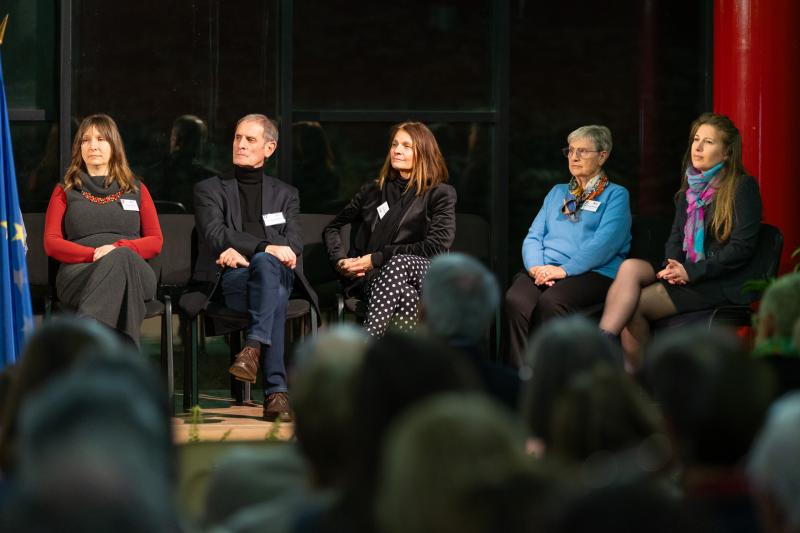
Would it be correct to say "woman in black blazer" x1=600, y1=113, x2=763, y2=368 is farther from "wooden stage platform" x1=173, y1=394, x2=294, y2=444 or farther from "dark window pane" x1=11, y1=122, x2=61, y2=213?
"dark window pane" x1=11, y1=122, x2=61, y2=213

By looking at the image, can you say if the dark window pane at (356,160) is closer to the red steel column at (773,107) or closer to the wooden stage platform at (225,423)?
the wooden stage platform at (225,423)

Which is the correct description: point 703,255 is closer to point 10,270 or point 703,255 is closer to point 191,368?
point 191,368

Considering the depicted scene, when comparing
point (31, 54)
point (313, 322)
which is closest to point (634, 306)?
point (313, 322)

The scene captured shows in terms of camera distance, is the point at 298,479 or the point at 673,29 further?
the point at 673,29

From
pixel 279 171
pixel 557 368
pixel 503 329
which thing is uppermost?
pixel 279 171

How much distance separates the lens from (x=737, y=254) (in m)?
5.66

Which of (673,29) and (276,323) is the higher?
(673,29)

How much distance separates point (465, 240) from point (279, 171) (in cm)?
124

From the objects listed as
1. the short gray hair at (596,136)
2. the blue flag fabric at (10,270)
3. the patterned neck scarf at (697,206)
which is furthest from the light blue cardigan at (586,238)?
the blue flag fabric at (10,270)

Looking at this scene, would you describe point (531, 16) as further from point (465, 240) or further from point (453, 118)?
point (465, 240)

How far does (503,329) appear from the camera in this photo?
6.86m

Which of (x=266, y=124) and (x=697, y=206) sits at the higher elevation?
(x=266, y=124)

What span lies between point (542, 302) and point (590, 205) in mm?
656

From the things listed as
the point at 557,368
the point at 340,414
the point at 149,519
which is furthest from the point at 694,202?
the point at 149,519
